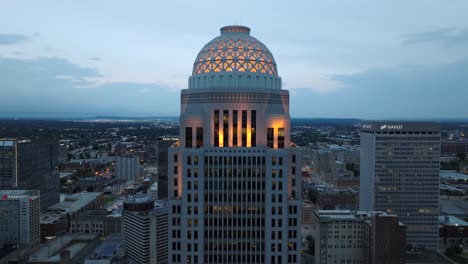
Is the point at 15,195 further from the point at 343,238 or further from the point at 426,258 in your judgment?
the point at 426,258

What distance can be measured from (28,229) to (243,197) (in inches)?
5330

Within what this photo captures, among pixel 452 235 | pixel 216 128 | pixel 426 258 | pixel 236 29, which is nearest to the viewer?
pixel 216 128

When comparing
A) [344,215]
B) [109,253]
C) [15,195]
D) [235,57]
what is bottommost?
[109,253]

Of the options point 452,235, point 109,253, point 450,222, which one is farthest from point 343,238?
point 109,253

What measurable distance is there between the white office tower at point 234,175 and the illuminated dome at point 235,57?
172 millimetres

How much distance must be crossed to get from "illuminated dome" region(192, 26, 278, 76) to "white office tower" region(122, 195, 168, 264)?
83.5 metres

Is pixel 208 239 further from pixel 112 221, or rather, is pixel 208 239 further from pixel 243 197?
pixel 112 221

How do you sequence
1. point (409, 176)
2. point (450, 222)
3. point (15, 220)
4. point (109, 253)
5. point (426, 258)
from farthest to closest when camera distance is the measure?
point (450, 222) → point (409, 176) → point (15, 220) → point (426, 258) → point (109, 253)

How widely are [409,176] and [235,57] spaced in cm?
13288

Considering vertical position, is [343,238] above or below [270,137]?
below

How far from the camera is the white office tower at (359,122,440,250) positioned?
174 m

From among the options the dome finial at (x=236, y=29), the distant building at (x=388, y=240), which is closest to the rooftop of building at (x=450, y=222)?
the distant building at (x=388, y=240)

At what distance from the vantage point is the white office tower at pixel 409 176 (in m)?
174

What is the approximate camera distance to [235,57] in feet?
227
